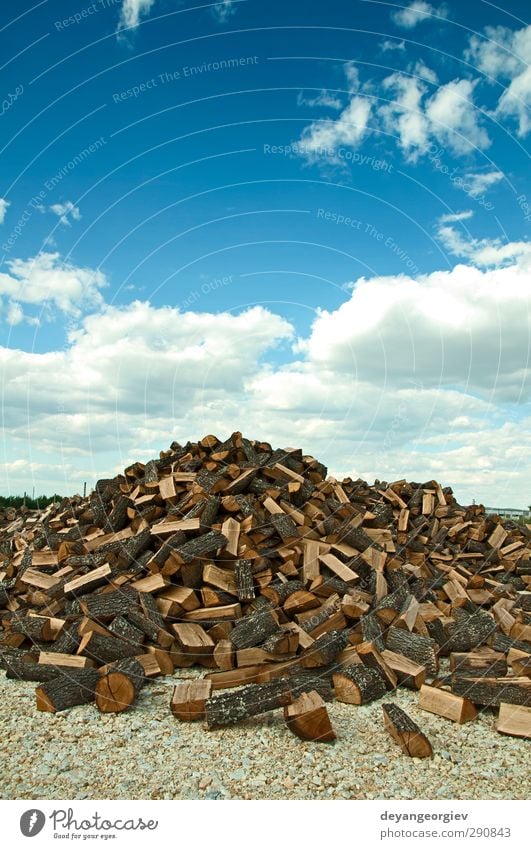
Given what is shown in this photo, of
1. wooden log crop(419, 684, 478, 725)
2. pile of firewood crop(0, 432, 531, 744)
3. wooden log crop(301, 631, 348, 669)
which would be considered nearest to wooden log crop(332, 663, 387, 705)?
pile of firewood crop(0, 432, 531, 744)

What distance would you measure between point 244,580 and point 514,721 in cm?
266

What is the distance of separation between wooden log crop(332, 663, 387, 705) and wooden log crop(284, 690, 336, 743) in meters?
0.55

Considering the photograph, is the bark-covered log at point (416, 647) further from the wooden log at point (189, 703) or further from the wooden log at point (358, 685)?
the wooden log at point (189, 703)

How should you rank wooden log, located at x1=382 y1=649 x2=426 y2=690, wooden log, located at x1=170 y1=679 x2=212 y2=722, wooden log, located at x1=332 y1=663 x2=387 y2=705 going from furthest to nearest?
1. wooden log, located at x1=382 y1=649 x2=426 y2=690
2. wooden log, located at x1=332 y1=663 x2=387 y2=705
3. wooden log, located at x1=170 y1=679 x2=212 y2=722

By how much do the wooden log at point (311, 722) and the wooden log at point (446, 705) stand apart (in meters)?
0.93

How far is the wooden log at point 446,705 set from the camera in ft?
15.1

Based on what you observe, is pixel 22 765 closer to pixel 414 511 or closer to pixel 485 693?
pixel 485 693

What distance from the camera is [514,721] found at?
4.52 meters

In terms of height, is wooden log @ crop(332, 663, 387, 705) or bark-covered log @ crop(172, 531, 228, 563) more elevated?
bark-covered log @ crop(172, 531, 228, 563)

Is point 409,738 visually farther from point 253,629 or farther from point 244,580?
point 244,580

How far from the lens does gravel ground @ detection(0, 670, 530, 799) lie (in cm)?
377

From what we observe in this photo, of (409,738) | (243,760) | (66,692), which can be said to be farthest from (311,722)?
(66,692)

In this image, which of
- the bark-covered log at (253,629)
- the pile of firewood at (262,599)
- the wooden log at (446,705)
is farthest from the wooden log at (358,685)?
the bark-covered log at (253,629)

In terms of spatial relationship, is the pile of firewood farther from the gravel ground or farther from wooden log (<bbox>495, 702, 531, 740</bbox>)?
the gravel ground
